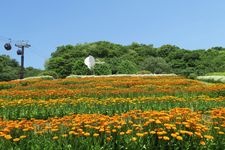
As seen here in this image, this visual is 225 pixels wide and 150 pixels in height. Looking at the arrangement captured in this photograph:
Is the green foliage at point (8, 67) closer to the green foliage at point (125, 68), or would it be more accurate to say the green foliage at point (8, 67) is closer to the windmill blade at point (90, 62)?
the green foliage at point (125, 68)

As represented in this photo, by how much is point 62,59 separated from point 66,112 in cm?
5841

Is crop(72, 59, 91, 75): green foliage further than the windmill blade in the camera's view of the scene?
Yes

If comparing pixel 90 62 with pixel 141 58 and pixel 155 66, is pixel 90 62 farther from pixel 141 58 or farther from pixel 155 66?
pixel 141 58

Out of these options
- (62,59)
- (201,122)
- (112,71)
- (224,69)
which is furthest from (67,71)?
(201,122)

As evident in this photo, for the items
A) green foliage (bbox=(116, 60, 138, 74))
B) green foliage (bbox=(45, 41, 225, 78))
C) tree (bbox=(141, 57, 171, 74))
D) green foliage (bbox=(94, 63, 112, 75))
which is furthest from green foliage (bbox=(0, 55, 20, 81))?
tree (bbox=(141, 57, 171, 74))

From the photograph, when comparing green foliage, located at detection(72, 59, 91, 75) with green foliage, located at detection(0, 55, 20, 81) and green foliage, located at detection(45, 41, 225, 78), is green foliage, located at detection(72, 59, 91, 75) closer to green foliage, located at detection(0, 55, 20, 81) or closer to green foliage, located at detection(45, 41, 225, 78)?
green foliage, located at detection(45, 41, 225, 78)

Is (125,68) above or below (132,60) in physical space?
below

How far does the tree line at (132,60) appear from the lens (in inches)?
2470

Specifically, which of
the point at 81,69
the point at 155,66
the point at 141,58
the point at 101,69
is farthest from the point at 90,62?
the point at 141,58

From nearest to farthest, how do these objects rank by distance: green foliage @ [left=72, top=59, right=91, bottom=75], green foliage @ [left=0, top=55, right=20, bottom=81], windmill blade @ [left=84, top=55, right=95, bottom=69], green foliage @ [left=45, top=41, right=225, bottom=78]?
1. windmill blade @ [left=84, top=55, right=95, bottom=69]
2. green foliage @ [left=72, top=59, right=91, bottom=75]
3. green foliage @ [left=45, top=41, right=225, bottom=78]
4. green foliage @ [left=0, top=55, right=20, bottom=81]

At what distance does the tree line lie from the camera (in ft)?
206

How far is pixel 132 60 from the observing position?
8019cm

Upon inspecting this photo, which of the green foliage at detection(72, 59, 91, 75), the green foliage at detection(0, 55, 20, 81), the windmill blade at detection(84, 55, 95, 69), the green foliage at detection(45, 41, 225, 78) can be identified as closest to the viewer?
the windmill blade at detection(84, 55, 95, 69)

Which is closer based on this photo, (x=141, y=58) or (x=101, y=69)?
(x=101, y=69)
